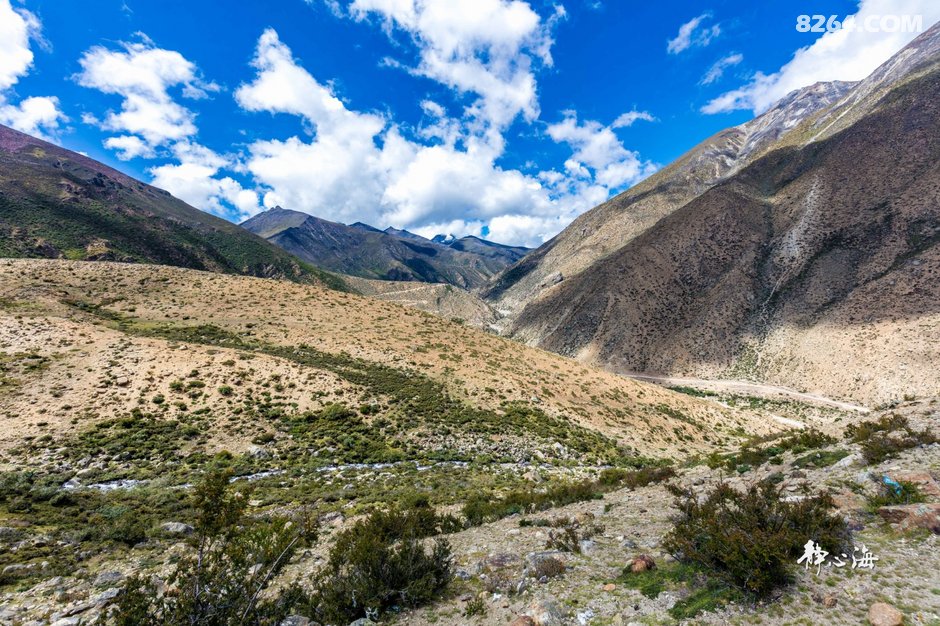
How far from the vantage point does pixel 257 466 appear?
1725 centimetres

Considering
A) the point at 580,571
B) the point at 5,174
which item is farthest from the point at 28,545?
the point at 5,174

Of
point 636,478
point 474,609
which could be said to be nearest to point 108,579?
point 474,609

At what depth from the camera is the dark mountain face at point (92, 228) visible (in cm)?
7681

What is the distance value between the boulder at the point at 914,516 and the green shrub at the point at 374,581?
8.45m

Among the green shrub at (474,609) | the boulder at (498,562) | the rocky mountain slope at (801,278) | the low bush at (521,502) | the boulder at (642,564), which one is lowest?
the low bush at (521,502)

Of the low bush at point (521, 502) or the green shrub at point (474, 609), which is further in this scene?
the low bush at point (521, 502)

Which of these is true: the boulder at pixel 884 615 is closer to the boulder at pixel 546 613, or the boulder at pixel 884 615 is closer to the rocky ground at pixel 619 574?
the rocky ground at pixel 619 574

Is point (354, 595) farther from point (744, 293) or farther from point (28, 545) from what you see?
point (744, 293)

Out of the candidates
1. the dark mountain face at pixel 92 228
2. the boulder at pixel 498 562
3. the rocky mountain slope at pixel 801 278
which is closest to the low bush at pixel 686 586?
the boulder at pixel 498 562

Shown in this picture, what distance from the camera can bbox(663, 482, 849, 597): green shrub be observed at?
18.1ft

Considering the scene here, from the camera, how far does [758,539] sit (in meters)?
5.82

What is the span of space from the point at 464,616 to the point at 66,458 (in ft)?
62.9

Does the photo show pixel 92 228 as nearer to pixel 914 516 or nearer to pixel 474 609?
pixel 474 609

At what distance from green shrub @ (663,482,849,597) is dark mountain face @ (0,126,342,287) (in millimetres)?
105939
